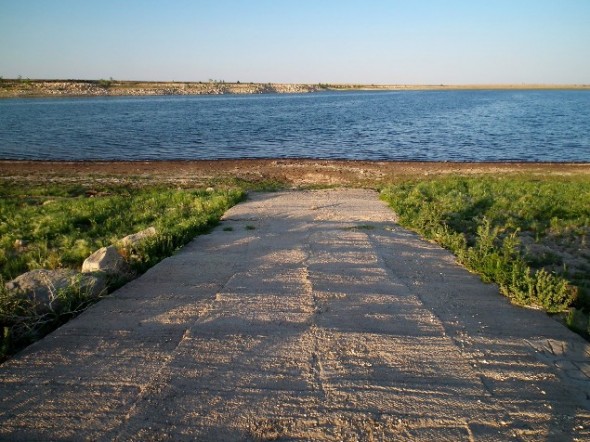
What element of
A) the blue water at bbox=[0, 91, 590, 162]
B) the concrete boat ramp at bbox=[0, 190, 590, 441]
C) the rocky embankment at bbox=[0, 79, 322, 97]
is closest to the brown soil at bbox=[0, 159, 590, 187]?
the blue water at bbox=[0, 91, 590, 162]

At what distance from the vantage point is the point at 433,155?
26.8m

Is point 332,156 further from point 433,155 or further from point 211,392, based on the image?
point 211,392

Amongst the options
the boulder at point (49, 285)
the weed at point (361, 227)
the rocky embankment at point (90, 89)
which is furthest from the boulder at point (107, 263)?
the rocky embankment at point (90, 89)

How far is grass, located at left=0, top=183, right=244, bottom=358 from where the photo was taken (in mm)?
4730

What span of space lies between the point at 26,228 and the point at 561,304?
11.5m

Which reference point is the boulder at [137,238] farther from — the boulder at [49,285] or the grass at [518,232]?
the grass at [518,232]

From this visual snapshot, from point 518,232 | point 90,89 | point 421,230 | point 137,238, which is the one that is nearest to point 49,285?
point 137,238

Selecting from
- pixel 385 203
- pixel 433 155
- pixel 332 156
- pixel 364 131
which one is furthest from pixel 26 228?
pixel 364 131

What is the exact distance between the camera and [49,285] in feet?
16.9

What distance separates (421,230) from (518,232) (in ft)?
9.02

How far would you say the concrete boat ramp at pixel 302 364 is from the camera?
3152 mm

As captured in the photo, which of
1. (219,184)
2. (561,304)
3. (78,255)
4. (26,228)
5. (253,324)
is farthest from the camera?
(219,184)

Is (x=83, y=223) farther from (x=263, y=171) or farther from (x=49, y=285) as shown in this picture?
(x=263, y=171)

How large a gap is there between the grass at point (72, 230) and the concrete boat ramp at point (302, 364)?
0.41 meters
